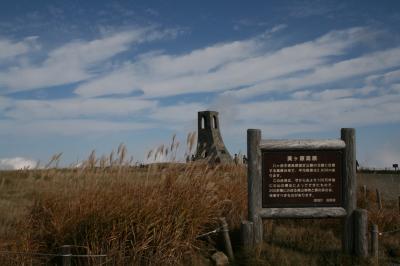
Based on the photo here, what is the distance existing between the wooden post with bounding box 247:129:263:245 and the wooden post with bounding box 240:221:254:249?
91 millimetres

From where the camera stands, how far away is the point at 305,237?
7.16m

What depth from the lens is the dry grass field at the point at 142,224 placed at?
5543 mm

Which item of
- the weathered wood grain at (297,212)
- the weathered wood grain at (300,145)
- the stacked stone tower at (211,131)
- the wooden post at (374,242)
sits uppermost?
the stacked stone tower at (211,131)

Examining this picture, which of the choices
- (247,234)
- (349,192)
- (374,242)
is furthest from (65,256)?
(374,242)

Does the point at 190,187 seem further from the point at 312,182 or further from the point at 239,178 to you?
the point at 239,178

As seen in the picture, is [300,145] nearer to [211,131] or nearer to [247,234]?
[247,234]

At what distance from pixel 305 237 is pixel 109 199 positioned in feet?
11.3

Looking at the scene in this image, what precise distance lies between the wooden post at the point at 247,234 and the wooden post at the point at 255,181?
9 cm

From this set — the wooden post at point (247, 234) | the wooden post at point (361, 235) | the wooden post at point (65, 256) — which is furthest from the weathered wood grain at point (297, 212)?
the wooden post at point (65, 256)

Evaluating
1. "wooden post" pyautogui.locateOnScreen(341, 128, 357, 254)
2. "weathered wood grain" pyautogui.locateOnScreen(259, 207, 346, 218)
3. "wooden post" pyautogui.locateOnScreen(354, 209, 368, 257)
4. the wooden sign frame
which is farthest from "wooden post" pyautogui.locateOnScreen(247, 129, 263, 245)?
"wooden post" pyautogui.locateOnScreen(354, 209, 368, 257)

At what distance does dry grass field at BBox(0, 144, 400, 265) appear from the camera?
18.2 ft

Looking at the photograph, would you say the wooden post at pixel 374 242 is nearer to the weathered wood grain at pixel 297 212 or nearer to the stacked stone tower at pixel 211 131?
the weathered wood grain at pixel 297 212

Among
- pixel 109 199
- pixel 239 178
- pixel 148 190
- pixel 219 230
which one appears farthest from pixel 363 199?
pixel 109 199

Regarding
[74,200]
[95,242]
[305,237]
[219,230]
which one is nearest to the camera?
[95,242]
